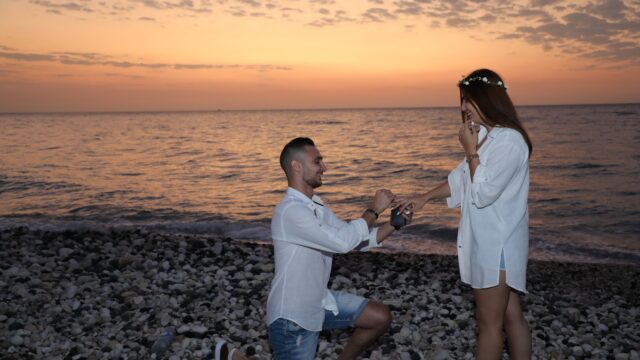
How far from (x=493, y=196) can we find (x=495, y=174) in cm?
17

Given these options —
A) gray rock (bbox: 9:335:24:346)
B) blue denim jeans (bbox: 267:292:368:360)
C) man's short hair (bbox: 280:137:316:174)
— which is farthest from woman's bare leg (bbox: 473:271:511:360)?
gray rock (bbox: 9:335:24:346)

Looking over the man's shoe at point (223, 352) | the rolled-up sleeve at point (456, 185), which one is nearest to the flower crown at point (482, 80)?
the rolled-up sleeve at point (456, 185)

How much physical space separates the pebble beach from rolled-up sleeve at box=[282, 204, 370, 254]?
2.81 metres

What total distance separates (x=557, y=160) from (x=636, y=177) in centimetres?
702

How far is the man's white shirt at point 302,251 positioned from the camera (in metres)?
4.02

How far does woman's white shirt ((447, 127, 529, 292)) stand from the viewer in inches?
160

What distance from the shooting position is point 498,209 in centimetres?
421

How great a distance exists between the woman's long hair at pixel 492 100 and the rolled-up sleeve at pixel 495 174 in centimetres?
21

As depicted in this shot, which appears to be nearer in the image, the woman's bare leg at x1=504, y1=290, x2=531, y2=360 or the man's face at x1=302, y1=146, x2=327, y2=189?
the man's face at x1=302, y1=146, x2=327, y2=189

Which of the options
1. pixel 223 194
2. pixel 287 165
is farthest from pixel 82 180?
pixel 287 165

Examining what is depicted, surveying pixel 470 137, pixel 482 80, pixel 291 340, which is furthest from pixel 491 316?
pixel 482 80

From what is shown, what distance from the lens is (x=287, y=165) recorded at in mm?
4270

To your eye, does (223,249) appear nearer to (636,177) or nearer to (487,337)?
(487,337)

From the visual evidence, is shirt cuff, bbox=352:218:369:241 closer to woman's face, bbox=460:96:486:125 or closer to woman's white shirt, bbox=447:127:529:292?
woman's white shirt, bbox=447:127:529:292
